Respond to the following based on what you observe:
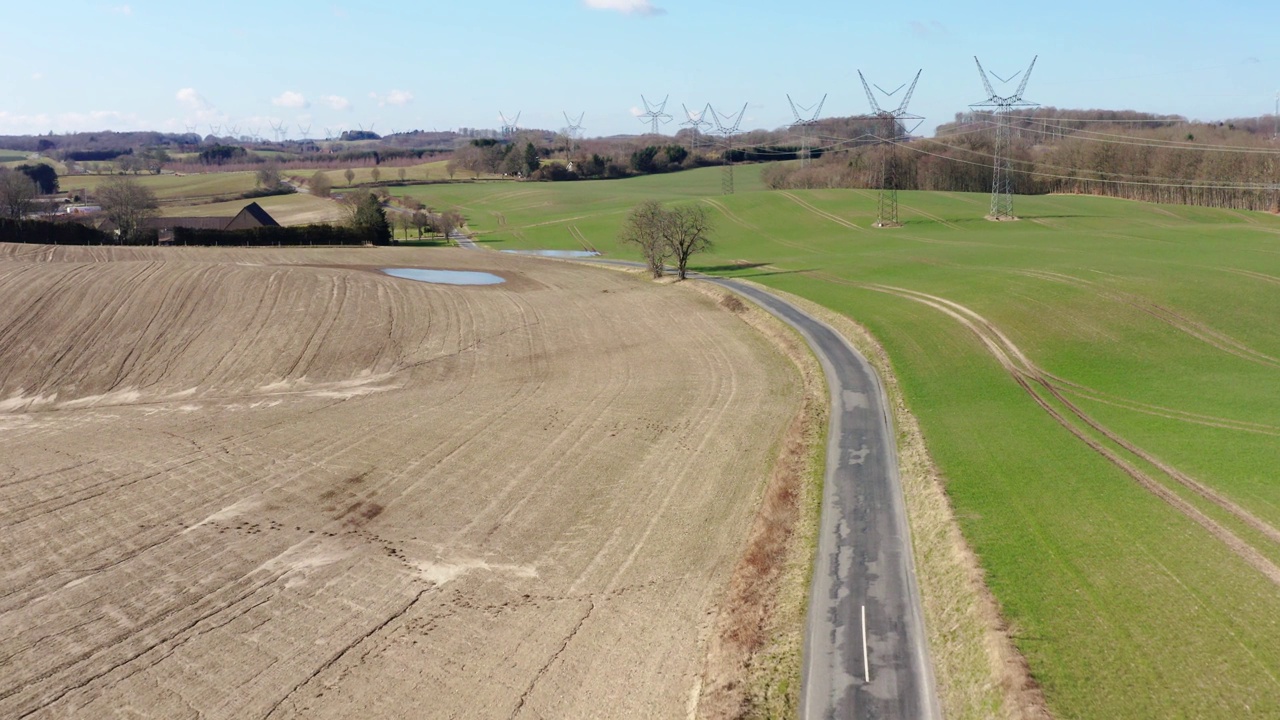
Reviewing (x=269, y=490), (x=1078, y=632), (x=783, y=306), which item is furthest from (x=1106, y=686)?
(x=783, y=306)

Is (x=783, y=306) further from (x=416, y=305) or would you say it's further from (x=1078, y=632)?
(x=1078, y=632)

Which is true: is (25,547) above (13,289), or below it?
below

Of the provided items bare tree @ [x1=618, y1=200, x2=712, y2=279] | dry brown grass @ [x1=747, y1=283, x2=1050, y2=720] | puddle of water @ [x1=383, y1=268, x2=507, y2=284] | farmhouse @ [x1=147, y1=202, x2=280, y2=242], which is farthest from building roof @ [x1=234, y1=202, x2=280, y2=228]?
dry brown grass @ [x1=747, y1=283, x2=1050, y2=720]

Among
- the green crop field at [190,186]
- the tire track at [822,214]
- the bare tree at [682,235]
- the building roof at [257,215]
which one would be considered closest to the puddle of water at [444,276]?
the bare tree at [682,235]

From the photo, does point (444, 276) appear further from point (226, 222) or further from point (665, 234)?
point (226, 222)

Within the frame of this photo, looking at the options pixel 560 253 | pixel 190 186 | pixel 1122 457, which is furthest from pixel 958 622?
pixel 190 186

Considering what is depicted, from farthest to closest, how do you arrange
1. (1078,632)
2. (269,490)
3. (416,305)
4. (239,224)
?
(239,224) < (416,305) < (269,490) < (1078,632)
